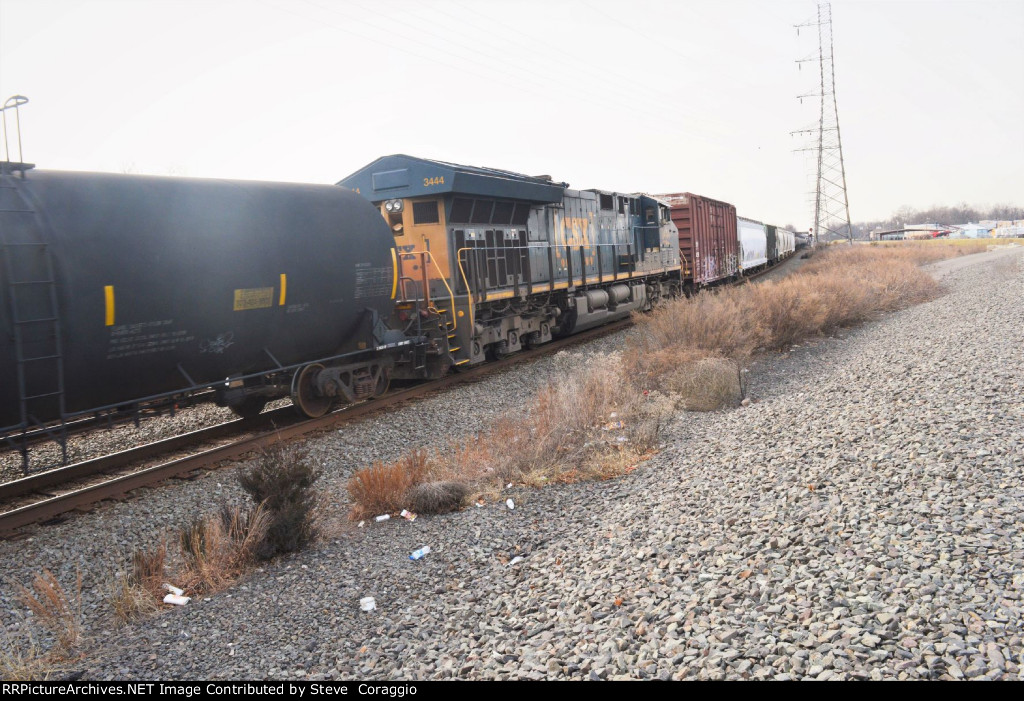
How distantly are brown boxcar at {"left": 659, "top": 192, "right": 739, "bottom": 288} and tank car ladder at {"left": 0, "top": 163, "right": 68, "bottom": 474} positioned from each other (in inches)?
901

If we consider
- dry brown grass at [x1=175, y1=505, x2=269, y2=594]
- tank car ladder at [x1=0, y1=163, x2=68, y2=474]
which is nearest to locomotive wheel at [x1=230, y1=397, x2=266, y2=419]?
tank car ladder at [x1=0, y1=163, x2=68, y2=474]

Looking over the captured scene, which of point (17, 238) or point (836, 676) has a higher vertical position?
point (17, 238)

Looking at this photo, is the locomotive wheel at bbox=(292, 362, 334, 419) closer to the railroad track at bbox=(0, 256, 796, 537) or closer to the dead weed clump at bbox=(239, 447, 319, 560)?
the railroad track at bbox=(0, 256, 796, 537)

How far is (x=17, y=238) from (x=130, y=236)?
3.53 ft

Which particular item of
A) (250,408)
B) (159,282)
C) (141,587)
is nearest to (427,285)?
(250,408)

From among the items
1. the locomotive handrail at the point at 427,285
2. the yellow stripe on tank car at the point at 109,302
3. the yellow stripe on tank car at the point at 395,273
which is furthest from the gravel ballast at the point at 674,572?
the locomotive handrail at the point at 427,285

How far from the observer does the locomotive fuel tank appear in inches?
260

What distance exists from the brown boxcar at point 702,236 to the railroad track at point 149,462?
56.6 ft

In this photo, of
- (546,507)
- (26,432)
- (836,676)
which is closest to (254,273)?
(26,432)

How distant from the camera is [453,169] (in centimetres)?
1291

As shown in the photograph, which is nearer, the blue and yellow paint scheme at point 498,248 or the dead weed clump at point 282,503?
the dead weed clump at point 282,503

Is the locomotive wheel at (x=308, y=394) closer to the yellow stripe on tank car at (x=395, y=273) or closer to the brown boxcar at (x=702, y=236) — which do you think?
the yellow stripe on tank car at (x=395, y=273)

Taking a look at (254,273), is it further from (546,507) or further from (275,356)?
(546,507)

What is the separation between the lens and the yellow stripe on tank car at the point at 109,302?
279 inches
